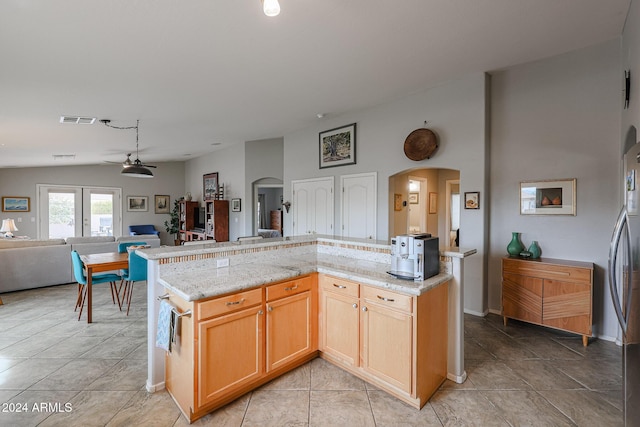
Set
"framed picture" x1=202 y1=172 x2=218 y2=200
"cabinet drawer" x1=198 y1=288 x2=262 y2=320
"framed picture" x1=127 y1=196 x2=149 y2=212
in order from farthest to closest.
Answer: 1. "framed picture" x1=127 y1=196 x2=149 y2=212
2. "framed picture" x1=202 y1=172 x2=218 y2=200
3. "cabinet drawer" x1=198 y1=288 x2=262 y2=320

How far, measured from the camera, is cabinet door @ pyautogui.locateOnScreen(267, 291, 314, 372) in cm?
231

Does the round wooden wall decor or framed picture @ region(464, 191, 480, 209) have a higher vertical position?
the round wooden wall decor

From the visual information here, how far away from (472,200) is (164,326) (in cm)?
365

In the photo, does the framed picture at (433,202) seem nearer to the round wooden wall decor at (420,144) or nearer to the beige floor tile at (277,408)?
the round wooden wall decor at (420,144)

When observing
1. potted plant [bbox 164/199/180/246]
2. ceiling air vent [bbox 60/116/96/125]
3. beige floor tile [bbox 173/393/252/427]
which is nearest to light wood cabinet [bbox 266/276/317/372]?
beige floor tile [bbox 173/393/252/427]

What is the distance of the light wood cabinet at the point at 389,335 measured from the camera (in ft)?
6.78

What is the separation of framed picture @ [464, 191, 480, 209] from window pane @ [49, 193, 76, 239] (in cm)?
1004

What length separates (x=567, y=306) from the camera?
3.09 metres

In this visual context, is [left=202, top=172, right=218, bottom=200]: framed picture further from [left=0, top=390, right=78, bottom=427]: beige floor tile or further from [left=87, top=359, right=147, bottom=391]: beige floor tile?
[left=0, top=390, right=78, bottom=427]: beige floor tile

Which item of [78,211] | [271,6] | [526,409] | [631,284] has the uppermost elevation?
[271,6]

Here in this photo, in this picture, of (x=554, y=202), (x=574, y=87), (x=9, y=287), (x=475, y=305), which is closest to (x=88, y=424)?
(x=475, y=305)

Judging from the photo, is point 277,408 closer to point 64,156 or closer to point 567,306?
point 567,306

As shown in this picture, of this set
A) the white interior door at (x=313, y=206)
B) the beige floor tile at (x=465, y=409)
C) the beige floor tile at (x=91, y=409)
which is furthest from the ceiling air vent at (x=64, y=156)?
the beige floor tile at (x=465, y=409)

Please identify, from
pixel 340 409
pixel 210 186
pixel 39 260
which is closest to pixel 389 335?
pixel 340 409
